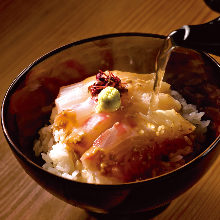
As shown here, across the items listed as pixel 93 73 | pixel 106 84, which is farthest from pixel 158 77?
pixel 93 73

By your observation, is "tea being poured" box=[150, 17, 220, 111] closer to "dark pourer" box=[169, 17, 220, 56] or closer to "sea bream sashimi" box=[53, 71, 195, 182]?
"dark pourer" box=[169, 17, 220, 56]

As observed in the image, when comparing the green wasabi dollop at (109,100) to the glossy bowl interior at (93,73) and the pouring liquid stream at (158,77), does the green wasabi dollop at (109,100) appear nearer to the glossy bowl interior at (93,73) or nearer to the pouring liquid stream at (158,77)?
the pouring liquid stream at (158,77)

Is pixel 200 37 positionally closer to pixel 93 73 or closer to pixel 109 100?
pixel 109 100

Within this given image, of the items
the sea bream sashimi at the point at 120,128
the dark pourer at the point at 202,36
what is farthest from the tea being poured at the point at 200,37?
the sea bream sashimi at the point at 120,128

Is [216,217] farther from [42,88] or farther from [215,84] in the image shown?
[42,88]

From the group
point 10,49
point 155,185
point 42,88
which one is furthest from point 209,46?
point 10,49

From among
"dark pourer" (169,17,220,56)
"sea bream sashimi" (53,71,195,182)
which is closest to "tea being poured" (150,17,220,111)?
"dark pourer" (169,17,220,56)
